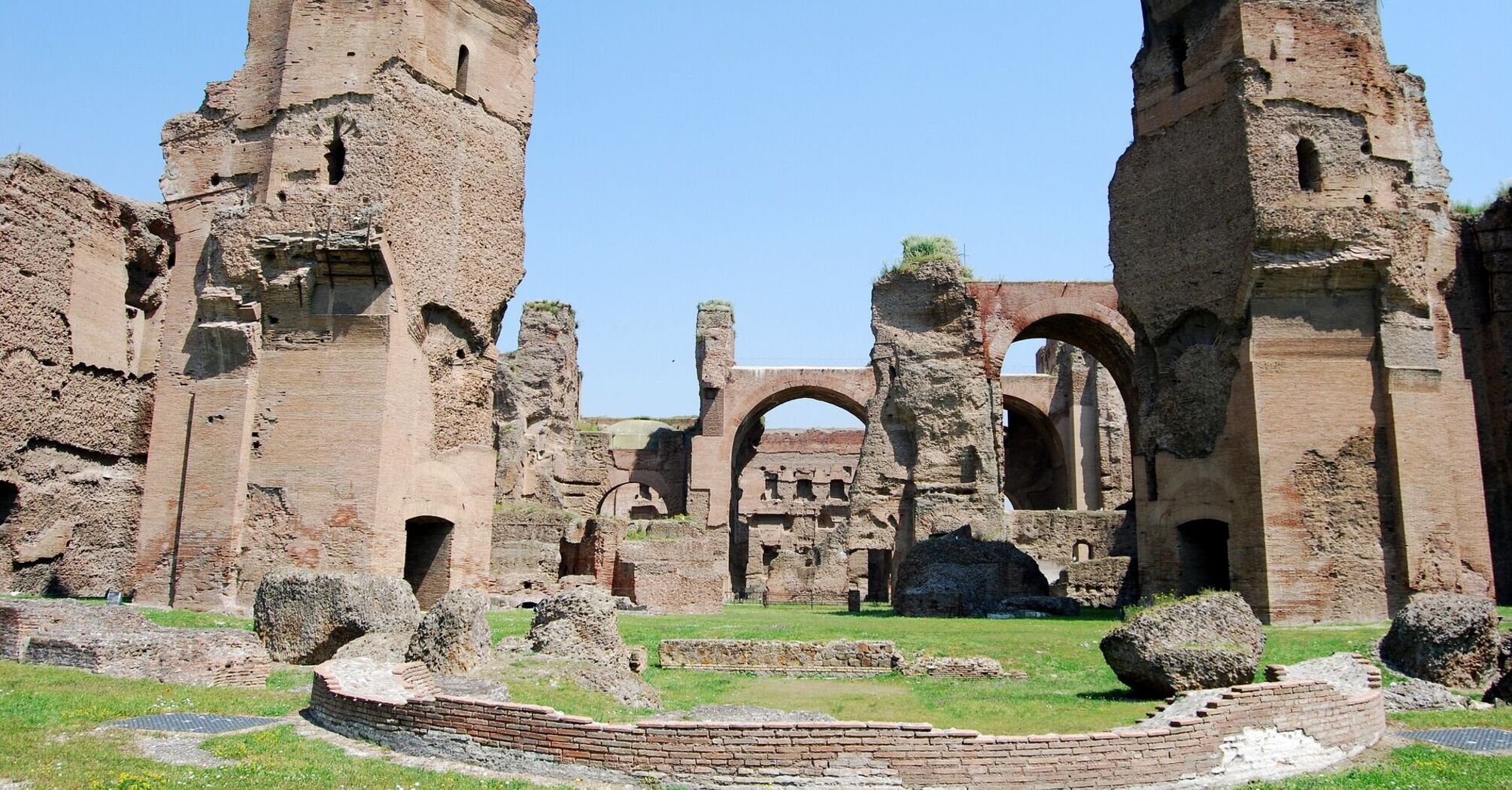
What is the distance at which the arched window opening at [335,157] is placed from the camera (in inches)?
619

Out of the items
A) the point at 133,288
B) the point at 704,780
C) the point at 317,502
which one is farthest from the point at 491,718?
the point at 133,288

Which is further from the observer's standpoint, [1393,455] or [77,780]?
[1393,455]

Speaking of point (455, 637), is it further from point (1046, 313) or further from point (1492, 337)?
point (1046, 313)

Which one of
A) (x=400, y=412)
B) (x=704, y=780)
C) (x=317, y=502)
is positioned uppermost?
(x=400, y=412)

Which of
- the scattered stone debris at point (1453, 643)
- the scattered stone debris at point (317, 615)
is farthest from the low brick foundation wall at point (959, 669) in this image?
the scattered stone debris at point (317, 615)

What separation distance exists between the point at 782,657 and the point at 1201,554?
28.7ft

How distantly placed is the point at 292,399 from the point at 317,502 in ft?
4.74

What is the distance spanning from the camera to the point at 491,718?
6.29 m

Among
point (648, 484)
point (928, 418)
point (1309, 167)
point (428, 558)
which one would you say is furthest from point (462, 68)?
point (648, 484)

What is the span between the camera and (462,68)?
17.3m

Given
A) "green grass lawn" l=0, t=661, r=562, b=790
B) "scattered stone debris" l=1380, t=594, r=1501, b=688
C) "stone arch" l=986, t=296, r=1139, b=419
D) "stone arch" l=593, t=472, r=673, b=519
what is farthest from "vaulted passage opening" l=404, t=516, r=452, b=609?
"stone arch" l=593, t=472, r=673, b=519

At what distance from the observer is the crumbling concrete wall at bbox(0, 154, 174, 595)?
14.8 meters

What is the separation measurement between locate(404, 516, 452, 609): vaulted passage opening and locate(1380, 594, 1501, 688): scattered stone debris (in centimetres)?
1173

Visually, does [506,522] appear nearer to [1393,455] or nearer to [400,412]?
[400,412]
